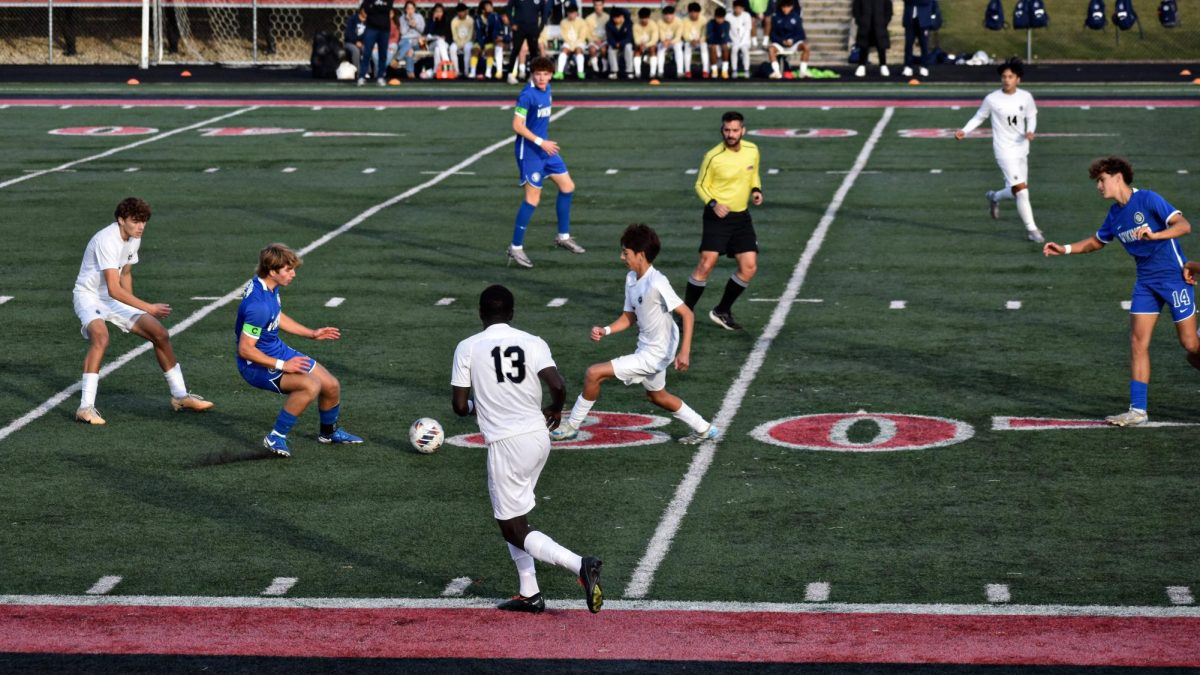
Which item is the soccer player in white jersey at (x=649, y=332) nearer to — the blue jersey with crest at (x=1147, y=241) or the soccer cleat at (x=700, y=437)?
the soccer cleat at (x=700, y=437)

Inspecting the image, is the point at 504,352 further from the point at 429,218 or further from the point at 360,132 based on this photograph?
the point at 360,132

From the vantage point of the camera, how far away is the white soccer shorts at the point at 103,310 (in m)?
15.2

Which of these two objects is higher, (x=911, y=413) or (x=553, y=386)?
(x=553, y=386)

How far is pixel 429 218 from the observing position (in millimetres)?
25578

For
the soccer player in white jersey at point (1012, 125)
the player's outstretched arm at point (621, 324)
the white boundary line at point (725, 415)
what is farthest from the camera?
the soccer player in white jersey at point (1012, 125)

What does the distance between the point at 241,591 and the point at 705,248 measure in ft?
27.3

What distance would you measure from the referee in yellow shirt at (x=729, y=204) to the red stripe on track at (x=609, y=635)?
8.10 metres

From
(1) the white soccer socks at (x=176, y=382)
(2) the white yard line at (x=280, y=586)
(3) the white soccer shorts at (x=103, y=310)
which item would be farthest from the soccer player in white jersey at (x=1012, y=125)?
(2) the white yard line at (x=280, y=586)

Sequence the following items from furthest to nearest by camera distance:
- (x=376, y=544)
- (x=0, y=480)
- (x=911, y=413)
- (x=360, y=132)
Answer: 1. (x=360, y=132)
2. (x=911, y=413)
3. (x=0, y=480)
4. (x=376, y=544)

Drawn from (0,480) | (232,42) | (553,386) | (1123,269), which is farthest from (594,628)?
(232,42)

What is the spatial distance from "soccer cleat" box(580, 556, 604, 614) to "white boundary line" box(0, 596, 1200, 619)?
63 cm

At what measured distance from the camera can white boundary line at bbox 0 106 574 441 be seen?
15375 millimetres

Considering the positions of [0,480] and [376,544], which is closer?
[376,544]

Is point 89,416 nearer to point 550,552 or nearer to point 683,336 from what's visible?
point 683,336
